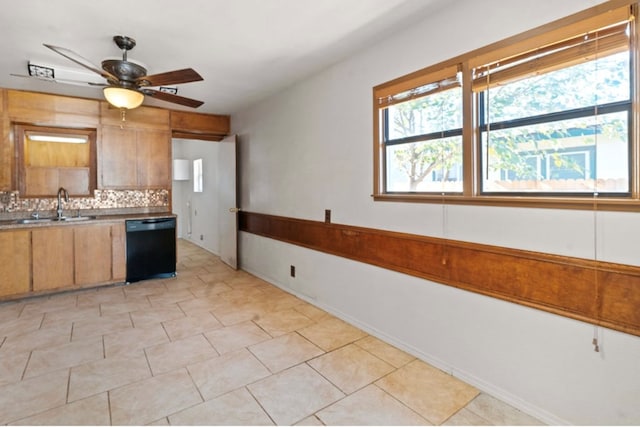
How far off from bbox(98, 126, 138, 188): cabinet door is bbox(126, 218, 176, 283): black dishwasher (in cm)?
68

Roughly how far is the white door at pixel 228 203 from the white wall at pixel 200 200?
0.69 m

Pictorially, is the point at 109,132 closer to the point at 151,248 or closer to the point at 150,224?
the point at 150,224

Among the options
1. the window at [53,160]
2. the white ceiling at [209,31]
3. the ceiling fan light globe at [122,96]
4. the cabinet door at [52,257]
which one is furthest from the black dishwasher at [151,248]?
the ceiling fan light globe at [122,96]

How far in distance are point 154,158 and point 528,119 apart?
15.8 ft

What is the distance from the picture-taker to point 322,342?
2818mm

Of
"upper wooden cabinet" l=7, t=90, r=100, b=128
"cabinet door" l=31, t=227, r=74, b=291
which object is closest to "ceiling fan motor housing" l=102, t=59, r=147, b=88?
"upper wooden cabinet" l=7, t=90, r=100, b=128

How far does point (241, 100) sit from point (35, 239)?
3.05 m

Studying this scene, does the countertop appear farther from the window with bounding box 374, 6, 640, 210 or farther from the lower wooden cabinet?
the window with bounding box 374, 6, 640, 210

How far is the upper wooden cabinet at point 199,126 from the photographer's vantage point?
5109 mm

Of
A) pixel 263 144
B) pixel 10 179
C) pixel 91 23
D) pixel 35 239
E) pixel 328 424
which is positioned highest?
pixel 91 23

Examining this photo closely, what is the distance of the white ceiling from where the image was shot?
2.24 meters

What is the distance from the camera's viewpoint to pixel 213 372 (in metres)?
2.35

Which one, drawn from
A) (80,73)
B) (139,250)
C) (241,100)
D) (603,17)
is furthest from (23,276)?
(603,17)

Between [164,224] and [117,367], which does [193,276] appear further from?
[117,367]
